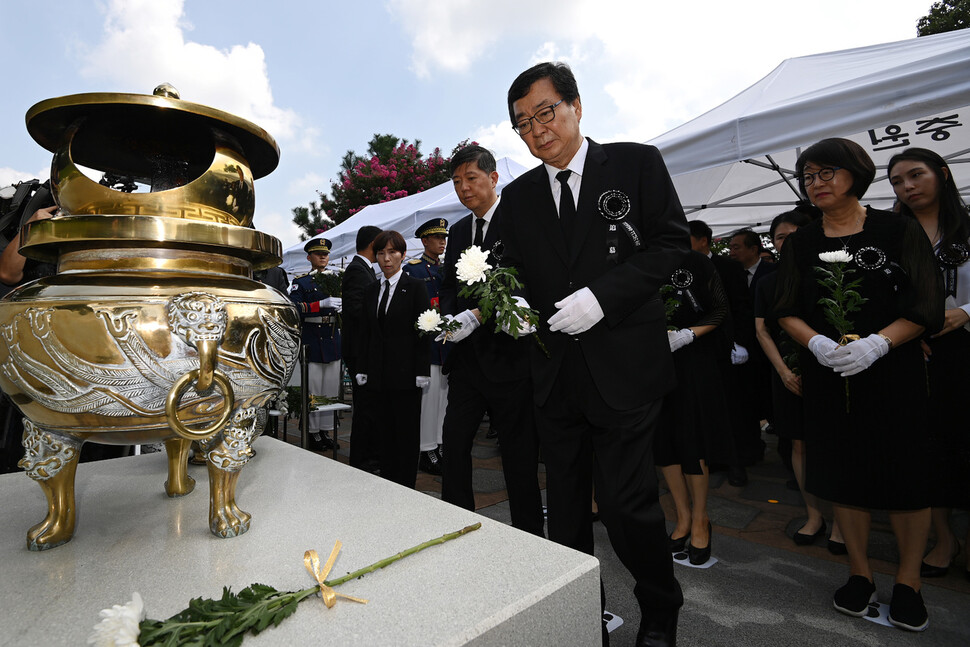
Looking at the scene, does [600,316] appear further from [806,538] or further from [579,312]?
[806,538]

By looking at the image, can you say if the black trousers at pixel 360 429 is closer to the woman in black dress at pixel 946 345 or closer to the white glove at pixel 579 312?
the white glove at pixel 579 312

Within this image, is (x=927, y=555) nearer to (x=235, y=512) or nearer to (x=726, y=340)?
(x=726, y=340)

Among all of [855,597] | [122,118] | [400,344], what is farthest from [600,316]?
[400,344]

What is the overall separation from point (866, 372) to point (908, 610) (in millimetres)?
917

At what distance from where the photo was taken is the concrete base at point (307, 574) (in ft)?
2.87

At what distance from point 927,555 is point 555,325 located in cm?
250

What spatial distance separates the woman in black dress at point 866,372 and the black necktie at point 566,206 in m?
1.11

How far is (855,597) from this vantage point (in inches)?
80.8

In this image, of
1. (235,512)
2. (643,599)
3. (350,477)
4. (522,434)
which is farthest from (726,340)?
(235,512)

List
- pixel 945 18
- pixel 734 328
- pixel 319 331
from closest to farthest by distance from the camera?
pixel 734 328, pixel 319 331, pixel 945 18

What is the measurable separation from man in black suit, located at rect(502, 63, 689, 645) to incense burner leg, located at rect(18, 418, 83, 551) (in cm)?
126

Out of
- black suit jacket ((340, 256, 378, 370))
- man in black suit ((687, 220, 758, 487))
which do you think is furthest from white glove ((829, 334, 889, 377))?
black suit jacket ((340, 256, 378, 370))

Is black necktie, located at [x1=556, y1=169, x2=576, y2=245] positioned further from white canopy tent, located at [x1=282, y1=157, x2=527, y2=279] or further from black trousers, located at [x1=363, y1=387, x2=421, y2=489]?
white canopy tent, located at [x1=282, y1=157, x2=527, y2=279]

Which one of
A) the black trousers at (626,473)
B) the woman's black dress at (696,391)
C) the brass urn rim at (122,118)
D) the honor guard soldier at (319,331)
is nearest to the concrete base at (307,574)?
the black trousers at (626,473)
